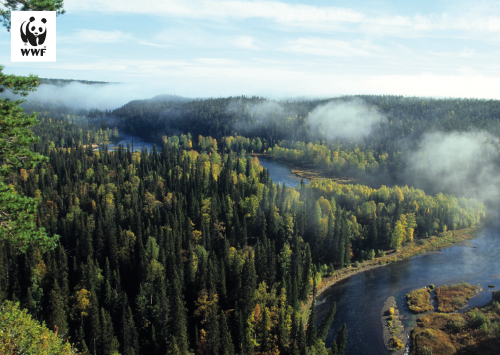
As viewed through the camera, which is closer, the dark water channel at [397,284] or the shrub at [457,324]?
the shrub at [457,324]

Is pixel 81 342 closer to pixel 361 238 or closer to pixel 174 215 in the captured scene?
pixel 174 215

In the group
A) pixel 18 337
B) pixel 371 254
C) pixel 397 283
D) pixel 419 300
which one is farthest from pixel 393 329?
pixel 18 337

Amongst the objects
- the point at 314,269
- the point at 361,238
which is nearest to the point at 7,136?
the point at 314,269

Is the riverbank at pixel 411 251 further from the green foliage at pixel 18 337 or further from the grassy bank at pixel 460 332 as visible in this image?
the green foliage at pixel 18 337

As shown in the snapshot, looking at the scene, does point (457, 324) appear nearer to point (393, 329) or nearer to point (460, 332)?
point (460, 332)

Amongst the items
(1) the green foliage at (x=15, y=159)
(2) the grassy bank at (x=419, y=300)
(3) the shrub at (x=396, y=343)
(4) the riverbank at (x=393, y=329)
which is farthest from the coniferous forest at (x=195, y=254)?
(2) the grassy bank at (x=419, y=300)

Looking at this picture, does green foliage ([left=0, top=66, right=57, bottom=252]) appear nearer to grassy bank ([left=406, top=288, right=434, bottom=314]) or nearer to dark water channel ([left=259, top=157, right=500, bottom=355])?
dark water channel ([left=259, top=157, right=500, bottom=355])

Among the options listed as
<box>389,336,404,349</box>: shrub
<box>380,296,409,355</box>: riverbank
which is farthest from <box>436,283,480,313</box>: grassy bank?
<box>389,336,404,349</box>: shrub
